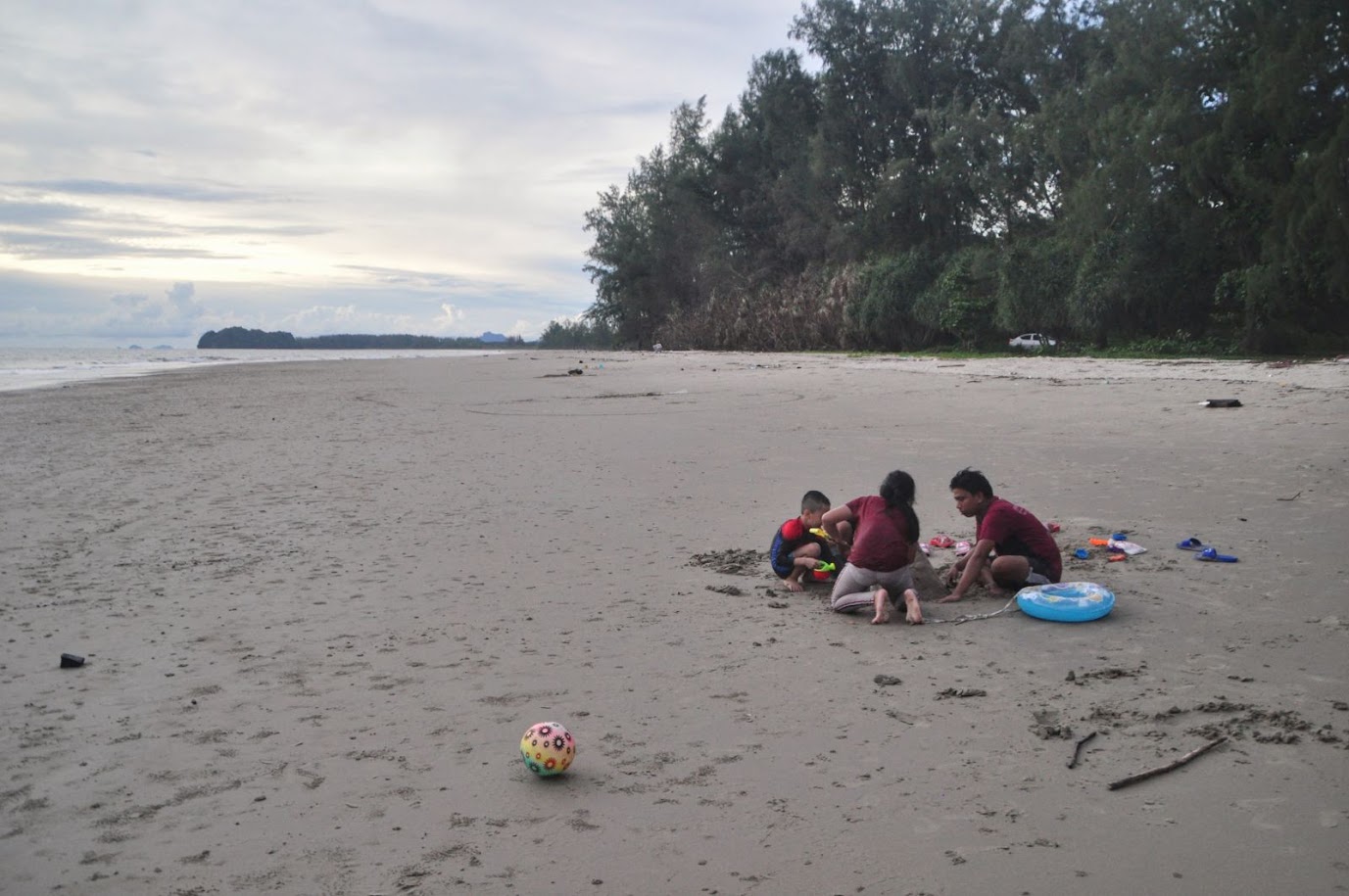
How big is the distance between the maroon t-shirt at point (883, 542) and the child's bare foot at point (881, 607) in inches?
8.5

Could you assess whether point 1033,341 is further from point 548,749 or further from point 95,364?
point 95,364

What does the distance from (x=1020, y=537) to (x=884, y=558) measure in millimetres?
899

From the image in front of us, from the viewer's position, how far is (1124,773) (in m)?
3.53

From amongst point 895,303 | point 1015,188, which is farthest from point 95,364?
point 1015,188

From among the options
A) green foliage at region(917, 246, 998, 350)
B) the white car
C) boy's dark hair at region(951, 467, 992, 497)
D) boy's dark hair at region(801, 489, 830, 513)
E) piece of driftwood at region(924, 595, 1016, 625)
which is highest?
green foliage at region(917, 246, 998, 350)

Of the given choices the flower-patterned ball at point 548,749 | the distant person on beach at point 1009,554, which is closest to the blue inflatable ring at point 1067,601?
the distant person on beach at point 1009,554

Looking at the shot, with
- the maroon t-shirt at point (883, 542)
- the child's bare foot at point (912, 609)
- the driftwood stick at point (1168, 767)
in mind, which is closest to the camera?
the driftwood stick at point (1168, 767)

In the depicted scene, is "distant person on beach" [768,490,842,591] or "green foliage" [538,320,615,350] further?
"green foliage" [538,320,615,350]

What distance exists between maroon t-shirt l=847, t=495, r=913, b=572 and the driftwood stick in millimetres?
2229

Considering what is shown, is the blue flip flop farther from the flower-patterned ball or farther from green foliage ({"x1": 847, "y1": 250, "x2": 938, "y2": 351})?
green foliage ({"x1": 847, "y1": 250, "x2": 938, "y2": 351})

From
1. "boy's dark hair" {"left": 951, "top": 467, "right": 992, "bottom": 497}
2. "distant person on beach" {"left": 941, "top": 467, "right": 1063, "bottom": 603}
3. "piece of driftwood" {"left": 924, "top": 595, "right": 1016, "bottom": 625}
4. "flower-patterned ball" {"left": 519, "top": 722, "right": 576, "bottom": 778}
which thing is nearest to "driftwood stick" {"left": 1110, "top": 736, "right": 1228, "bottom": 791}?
"piece of driftwood" {"left": 924, "top": 595, "right": 1016, "bottom": 625}

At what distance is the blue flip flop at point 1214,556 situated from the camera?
627 cm

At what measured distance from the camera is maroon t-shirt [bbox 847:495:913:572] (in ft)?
19.0

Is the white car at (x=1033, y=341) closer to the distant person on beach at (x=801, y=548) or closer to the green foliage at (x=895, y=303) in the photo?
the green foliage at (x=895, y=303)
